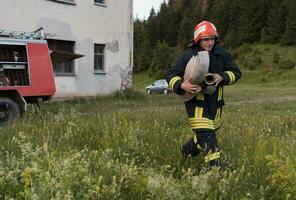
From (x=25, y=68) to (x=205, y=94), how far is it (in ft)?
25.8

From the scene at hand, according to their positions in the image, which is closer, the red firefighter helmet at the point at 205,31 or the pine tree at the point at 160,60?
the red firefighter helmet at the point at 205,31

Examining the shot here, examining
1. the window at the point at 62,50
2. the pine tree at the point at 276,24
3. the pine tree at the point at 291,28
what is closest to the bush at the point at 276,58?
the pine tree at the point at 291,28

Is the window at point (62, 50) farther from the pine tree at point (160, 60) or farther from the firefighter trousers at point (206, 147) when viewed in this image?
the pine tree at point (160, 60)

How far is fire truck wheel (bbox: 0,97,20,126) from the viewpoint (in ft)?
35.4

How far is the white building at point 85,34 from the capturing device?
19344 mm

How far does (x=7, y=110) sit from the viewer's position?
1092cm

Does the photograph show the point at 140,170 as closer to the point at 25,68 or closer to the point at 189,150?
the point at 189,150

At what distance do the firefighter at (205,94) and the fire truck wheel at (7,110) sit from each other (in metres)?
6.52

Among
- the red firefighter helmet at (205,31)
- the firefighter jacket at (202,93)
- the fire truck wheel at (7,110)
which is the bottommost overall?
the fire truck wheel at (7,110)

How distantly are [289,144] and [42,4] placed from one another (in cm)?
1631

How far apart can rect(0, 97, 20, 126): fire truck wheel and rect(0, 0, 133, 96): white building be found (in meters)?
8.28

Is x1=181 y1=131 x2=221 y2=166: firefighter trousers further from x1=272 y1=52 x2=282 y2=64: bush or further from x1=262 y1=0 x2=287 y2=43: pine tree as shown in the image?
x1=262 y1=0 x2=287 y2=43: pine tree

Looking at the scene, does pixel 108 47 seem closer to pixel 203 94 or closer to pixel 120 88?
pixel 120 88

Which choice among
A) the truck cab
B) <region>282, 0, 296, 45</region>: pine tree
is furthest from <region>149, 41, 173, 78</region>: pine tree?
the truck cab
